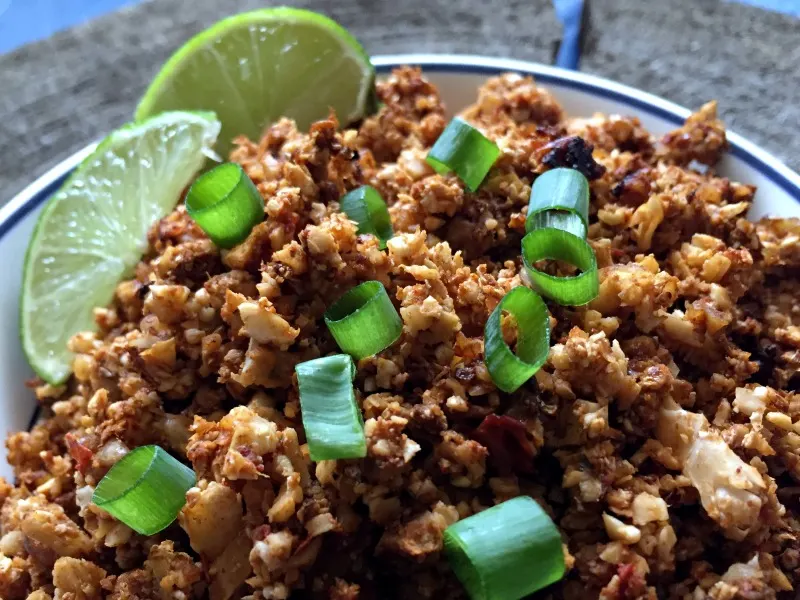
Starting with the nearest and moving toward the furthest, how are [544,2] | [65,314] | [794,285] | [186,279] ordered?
[186,279], [794,285], [65,314], [544,2]

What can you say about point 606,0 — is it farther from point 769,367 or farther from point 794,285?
point 769,367

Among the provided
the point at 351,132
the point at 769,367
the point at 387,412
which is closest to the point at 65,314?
the point at 351,132

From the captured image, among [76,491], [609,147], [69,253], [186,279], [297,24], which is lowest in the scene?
[76,491]

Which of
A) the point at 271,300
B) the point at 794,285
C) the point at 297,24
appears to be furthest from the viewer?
the point at 297,24

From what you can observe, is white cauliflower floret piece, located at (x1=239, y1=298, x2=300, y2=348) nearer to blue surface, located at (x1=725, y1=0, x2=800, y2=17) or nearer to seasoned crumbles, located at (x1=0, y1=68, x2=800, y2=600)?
seasoned crumbles, located at (x1=0, y1=68, x2=800, y2=600)

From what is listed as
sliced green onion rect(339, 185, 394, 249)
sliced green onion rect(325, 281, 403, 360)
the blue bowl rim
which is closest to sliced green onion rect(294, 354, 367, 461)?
sliced green onion rect(325, 281, 403, 360)

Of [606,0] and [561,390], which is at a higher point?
[606,0]

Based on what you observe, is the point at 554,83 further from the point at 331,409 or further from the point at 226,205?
the point at 331,409
